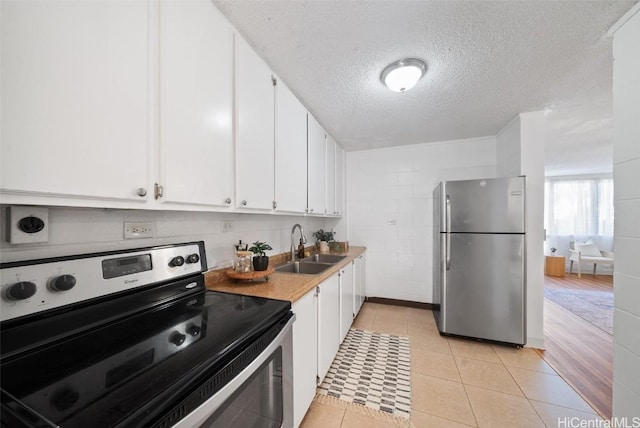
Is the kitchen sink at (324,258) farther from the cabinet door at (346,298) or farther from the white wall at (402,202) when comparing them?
the white wall at (402,202)

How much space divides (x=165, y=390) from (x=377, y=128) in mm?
2760

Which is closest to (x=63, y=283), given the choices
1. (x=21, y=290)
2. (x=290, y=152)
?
(x=21, y=290)

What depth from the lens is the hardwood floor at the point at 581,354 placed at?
5.60ft

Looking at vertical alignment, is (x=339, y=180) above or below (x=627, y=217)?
above

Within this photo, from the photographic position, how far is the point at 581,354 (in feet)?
7.16

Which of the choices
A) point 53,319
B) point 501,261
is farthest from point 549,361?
point 53,319

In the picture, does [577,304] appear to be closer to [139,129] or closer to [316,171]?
[316,171]

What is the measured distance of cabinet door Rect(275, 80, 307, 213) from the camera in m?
1.62

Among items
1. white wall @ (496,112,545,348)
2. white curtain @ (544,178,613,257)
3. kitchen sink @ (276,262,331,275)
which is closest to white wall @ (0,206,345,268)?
kitchen sink @ (276,262,331,275)

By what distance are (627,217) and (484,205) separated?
1149 millimetres

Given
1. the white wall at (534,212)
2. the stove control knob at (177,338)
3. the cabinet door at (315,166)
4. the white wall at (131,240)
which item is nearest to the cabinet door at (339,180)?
the cabinet door at (315,166)

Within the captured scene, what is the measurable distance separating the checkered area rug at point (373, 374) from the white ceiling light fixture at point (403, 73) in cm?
220

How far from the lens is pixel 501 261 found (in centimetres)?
229

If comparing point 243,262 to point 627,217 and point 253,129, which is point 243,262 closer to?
point 253,129
